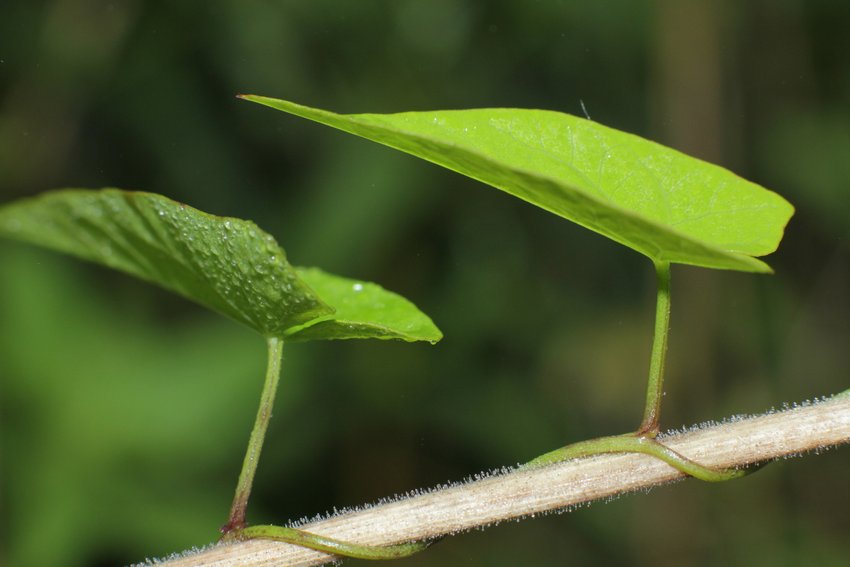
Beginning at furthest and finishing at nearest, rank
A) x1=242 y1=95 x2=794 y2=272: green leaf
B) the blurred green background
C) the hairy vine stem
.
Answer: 1. the blurred green background
2. the hairy vine stem
3. x1=242 y1=95 x2=794 y2=272: green leaf

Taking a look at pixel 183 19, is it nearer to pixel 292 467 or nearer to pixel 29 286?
pixel 29 286

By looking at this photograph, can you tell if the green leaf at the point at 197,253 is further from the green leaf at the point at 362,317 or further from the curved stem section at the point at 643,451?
the curved stem section at the point at 643,451

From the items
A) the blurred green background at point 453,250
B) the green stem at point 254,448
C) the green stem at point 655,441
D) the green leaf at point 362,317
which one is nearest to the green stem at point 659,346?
the green stem at point 655,441

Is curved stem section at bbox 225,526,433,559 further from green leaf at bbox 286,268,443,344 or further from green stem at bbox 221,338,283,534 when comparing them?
green leaf at bbox 286,268,443,344

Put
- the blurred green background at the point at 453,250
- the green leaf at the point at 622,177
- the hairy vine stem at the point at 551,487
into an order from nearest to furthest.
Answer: the green leaf at the point at 622,177 → the hairy vine stem at the point at 551,487 → the blurred green background at the point at 453,250

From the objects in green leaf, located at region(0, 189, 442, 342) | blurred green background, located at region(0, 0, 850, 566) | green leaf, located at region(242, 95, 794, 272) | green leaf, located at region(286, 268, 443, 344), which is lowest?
blurred green background, located at region(0, 0, 850, 566)

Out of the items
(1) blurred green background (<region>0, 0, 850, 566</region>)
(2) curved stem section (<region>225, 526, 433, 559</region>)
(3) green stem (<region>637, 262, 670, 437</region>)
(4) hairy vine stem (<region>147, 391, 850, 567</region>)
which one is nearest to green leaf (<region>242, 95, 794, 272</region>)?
(3) green stem (<region>637, 262, 670, 437</region>)
